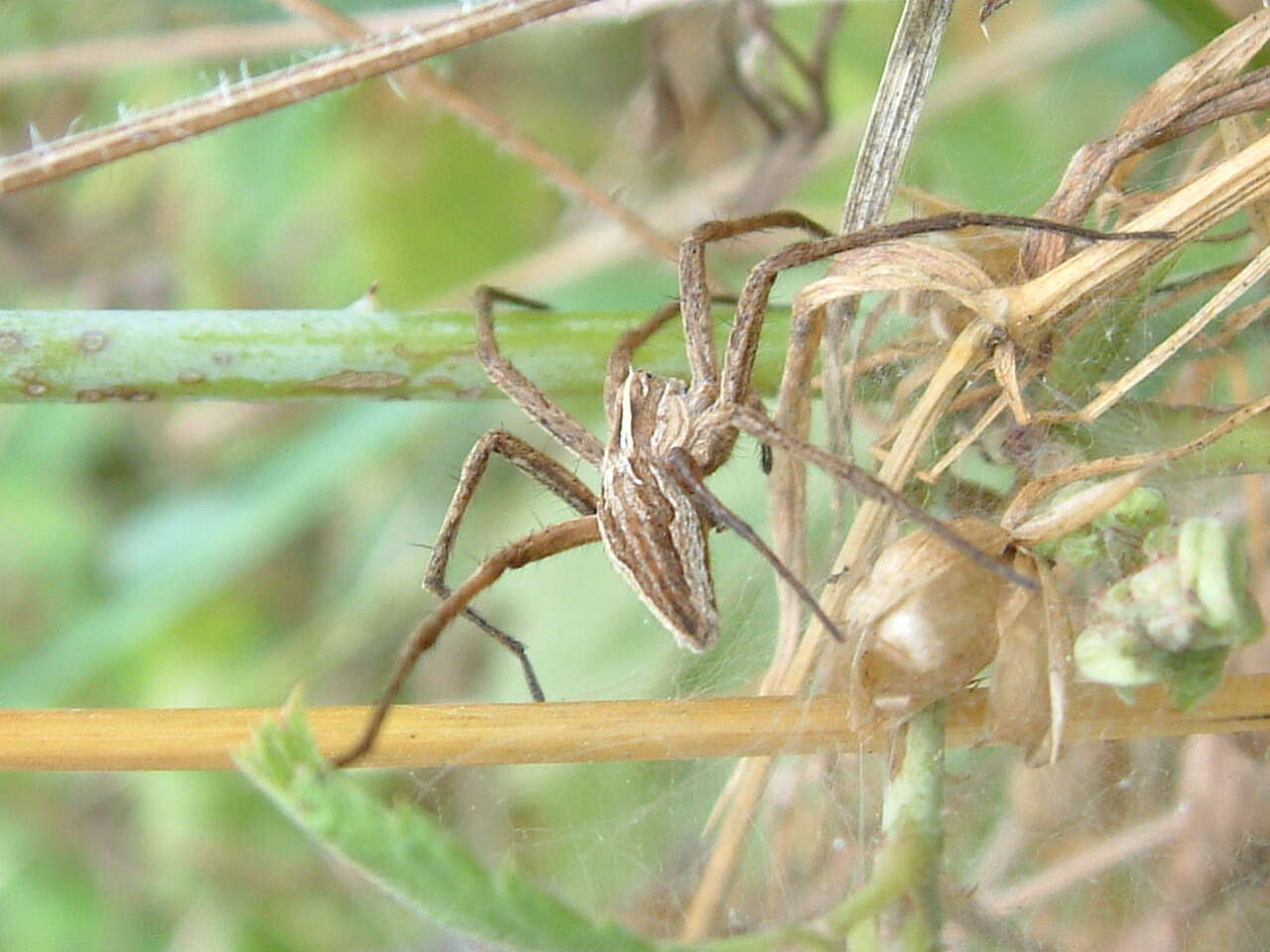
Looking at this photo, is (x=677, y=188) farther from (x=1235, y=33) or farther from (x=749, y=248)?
(x=1235, y=33)

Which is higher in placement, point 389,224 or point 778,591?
point 389,224

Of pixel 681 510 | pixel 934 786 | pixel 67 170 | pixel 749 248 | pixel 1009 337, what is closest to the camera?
pixel 934 786

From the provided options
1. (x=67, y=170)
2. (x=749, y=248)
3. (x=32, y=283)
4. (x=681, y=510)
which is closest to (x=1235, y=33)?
(x=681, y=510)

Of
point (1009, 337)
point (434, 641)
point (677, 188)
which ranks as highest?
point (677, 188)

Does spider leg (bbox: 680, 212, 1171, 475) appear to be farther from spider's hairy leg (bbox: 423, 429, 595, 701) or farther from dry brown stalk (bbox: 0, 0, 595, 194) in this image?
dry brown stalk (bbox: 0, 0, 595, 194)

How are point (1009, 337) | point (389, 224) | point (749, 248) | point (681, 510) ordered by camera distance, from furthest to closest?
point (389, 224) → point (749, 248) → point (681, 510) → point (1009, 337)

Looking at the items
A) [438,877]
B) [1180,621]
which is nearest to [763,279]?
[1180,621]
